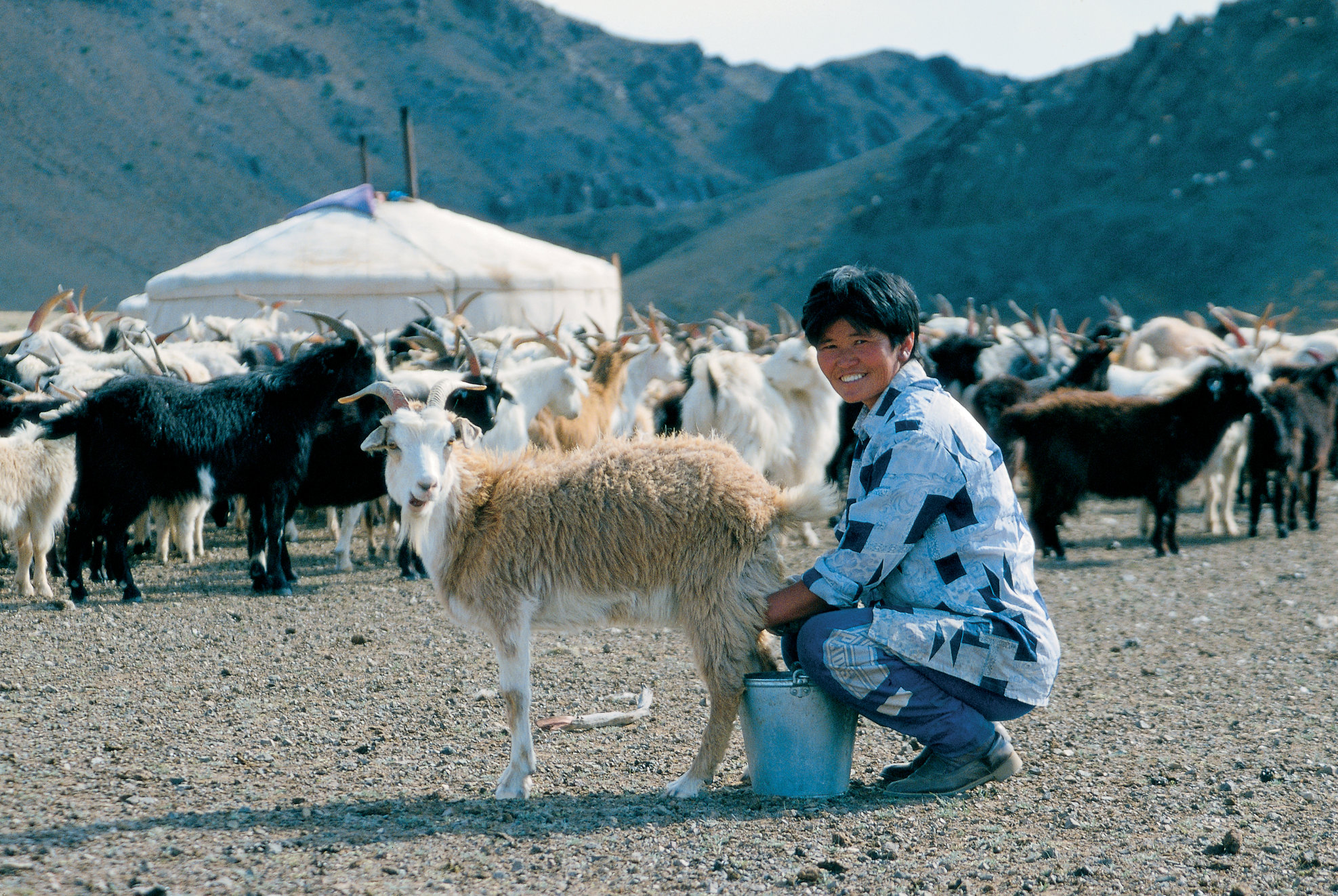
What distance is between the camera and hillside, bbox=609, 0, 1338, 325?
36438 millimetres

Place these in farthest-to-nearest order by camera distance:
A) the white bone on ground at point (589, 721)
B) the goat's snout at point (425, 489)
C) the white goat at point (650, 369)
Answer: the white goat at point (650, 369), the white bone on ground at point (589, 721), the goat's snout at point (425, 489)

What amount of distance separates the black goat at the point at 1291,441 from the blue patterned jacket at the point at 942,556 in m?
6.81

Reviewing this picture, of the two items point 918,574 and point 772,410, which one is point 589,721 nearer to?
Answer: point 918,574

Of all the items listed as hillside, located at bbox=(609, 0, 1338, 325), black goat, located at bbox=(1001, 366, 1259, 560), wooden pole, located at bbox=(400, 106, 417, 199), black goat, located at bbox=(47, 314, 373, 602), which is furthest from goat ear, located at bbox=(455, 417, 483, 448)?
hillside, located at bbox=(609, 0, 1338, 325)

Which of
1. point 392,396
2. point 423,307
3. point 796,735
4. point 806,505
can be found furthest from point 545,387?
point 796,735

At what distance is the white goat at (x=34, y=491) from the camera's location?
721cm

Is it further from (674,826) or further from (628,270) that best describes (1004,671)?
(628,270)

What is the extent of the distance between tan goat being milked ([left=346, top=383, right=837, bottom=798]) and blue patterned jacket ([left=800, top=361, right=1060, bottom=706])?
1.08ft

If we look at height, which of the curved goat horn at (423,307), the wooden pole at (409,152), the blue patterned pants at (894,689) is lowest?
the blue patterned pants at (894,689)

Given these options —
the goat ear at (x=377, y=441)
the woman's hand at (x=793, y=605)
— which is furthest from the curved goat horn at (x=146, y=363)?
the woman's hand at (x=793, y=605)

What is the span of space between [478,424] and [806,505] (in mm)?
4411

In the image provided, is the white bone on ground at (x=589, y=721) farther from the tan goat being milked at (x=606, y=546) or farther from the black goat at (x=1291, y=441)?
the black goat at (x=1291, y=441)

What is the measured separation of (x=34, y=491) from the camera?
7.32 m

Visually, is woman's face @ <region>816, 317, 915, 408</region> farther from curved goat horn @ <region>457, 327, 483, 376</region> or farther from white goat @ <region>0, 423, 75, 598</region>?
white goat @ <region>0, 423, 75, 598</region>
